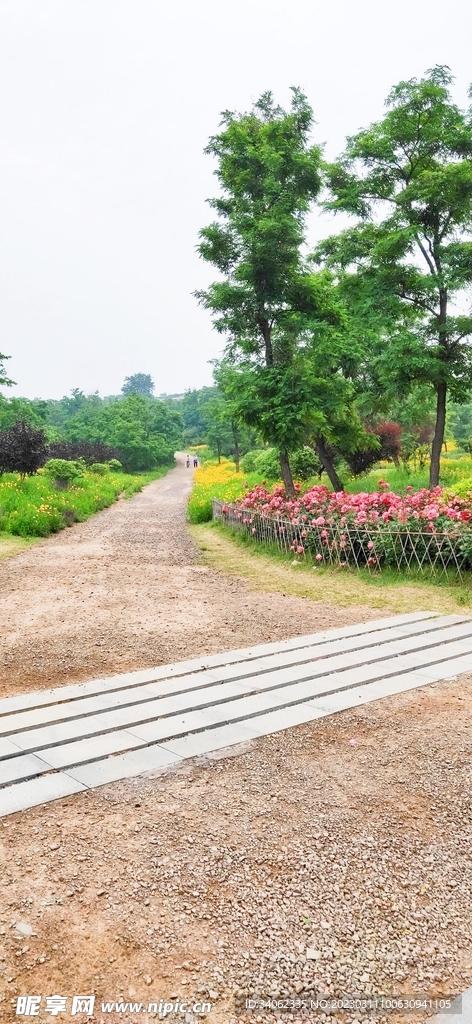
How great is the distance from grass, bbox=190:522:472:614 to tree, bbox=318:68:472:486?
245 inches

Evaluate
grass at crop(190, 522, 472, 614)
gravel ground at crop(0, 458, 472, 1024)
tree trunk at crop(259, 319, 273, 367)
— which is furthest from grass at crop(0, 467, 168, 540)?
gravel ground at crop(0, 458, 472, 1024)

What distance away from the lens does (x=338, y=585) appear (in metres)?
8.62

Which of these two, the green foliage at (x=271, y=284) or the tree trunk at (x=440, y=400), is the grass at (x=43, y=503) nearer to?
the green foliage at (x=271, y=284)

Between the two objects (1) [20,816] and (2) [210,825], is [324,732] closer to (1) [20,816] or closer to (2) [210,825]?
(2) [210,825]

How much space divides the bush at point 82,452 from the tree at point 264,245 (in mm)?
15465

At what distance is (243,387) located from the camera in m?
12.6

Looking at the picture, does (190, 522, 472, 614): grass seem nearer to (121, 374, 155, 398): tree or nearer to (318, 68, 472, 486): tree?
(318, 68, 472, 486): tree

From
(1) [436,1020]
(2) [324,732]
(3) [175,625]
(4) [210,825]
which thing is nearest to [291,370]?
(3) [175,625]

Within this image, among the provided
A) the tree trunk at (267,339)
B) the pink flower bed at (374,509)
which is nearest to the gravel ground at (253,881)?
the pink flower bed at (374,509)

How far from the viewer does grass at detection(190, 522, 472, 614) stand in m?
7.54

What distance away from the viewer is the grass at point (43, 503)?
13.5 meters

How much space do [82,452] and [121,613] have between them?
2633 cm

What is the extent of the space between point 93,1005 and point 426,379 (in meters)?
14.3

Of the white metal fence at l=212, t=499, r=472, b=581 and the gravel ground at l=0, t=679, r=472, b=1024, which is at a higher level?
the white metal fence at l=212, t=499, r=472, b=581
